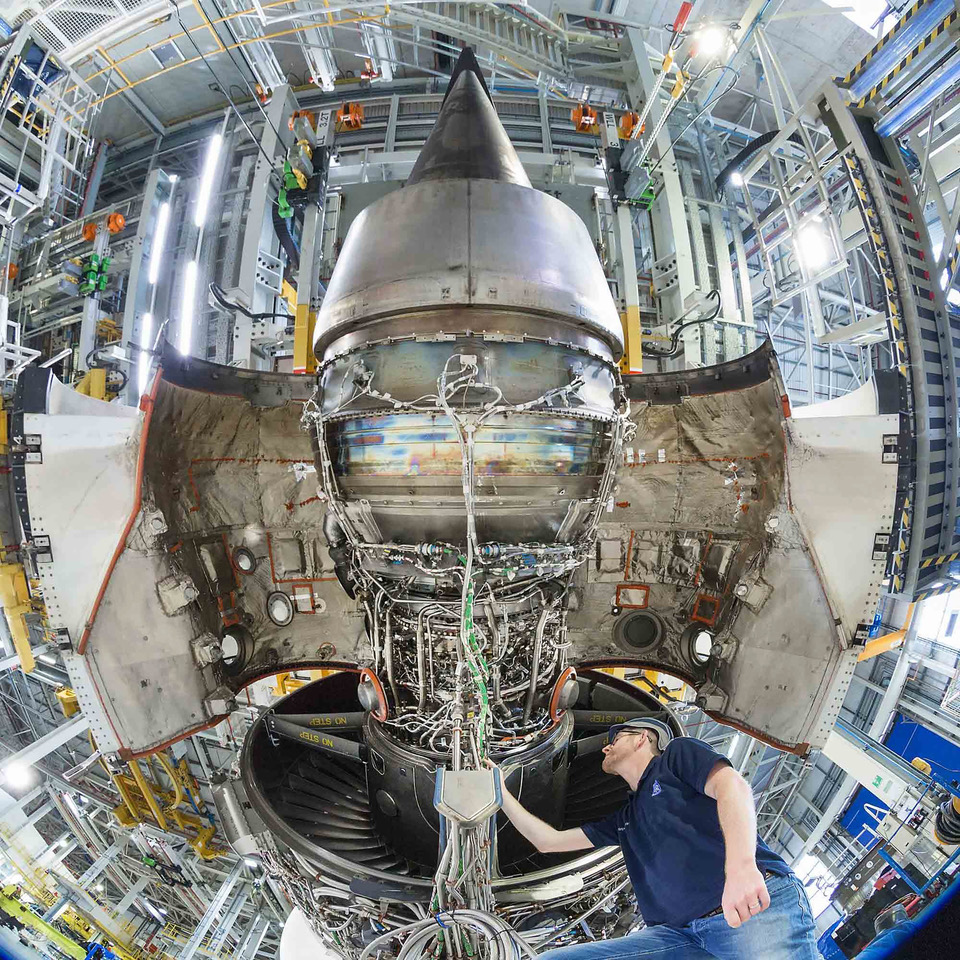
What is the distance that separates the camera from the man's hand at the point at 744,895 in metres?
1.19

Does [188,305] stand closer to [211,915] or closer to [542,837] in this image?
[542,837]

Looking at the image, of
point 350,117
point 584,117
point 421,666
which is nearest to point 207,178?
point 350,117

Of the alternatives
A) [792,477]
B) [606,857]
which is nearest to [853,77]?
[792,477]

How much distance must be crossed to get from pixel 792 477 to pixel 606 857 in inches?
87.7

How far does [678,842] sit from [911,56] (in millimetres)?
5154

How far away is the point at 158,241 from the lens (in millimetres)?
6793

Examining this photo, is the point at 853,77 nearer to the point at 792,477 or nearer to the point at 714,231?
the point at 714,231

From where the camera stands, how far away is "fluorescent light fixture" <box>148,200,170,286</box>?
6.71 m

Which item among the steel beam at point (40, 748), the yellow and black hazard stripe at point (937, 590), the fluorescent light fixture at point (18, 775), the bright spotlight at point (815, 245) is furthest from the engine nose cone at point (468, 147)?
the fluorescent light fixture at point (18, 775)

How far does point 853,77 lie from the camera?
388 centimetres

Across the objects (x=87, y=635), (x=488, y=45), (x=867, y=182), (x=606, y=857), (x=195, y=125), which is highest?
(x=195, y=125)

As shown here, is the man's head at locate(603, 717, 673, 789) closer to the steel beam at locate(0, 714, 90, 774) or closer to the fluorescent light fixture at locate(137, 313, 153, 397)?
the steel beam at locate(0, 714, 90, 774)

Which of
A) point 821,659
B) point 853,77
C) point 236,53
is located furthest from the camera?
point 236,53

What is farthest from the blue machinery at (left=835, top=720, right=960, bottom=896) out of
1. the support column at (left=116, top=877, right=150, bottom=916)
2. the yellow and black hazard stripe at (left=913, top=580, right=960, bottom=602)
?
the support column at (left=116, top=877, right=150, bottom=916)
